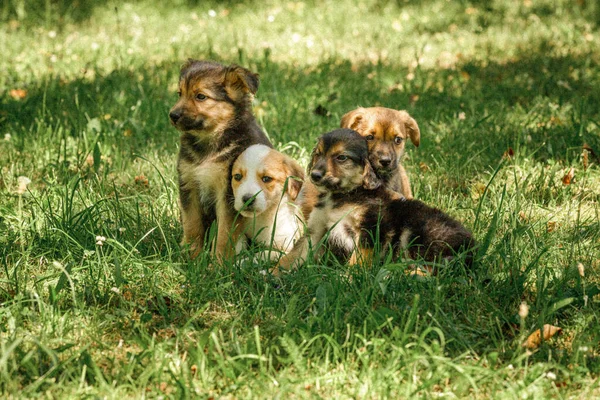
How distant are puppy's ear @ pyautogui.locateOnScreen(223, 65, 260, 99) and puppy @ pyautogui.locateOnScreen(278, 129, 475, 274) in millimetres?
650

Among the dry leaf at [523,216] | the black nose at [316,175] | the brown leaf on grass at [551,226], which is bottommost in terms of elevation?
the brown leaf on grass at [551,226]

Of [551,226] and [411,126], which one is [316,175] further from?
[551,226]

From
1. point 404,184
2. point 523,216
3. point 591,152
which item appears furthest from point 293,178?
point 591,152

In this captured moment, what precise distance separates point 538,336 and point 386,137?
78.2 inches

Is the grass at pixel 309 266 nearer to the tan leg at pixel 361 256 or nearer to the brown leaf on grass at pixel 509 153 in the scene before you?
the brown leaf on grass at pixel 509 153

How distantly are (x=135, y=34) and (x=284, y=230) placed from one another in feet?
20.7

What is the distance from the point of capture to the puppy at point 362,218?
13.7 feet

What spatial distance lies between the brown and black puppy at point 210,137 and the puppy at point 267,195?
0.14m

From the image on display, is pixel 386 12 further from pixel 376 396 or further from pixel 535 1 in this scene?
pixel 376 396

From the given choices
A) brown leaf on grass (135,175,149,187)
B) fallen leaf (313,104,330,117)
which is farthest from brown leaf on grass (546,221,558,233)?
brown leaf on grass (135,175,149,187)

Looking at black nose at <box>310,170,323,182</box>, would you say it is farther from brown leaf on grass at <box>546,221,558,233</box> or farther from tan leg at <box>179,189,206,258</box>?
brown leaf on grass at <box>546,221,558,233</box>

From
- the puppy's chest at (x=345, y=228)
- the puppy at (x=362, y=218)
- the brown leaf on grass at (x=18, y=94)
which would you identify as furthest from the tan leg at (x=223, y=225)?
the brown leaf on grass at (x=18, y=94)

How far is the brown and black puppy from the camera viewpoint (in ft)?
15.2

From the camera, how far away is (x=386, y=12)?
11375 mm
